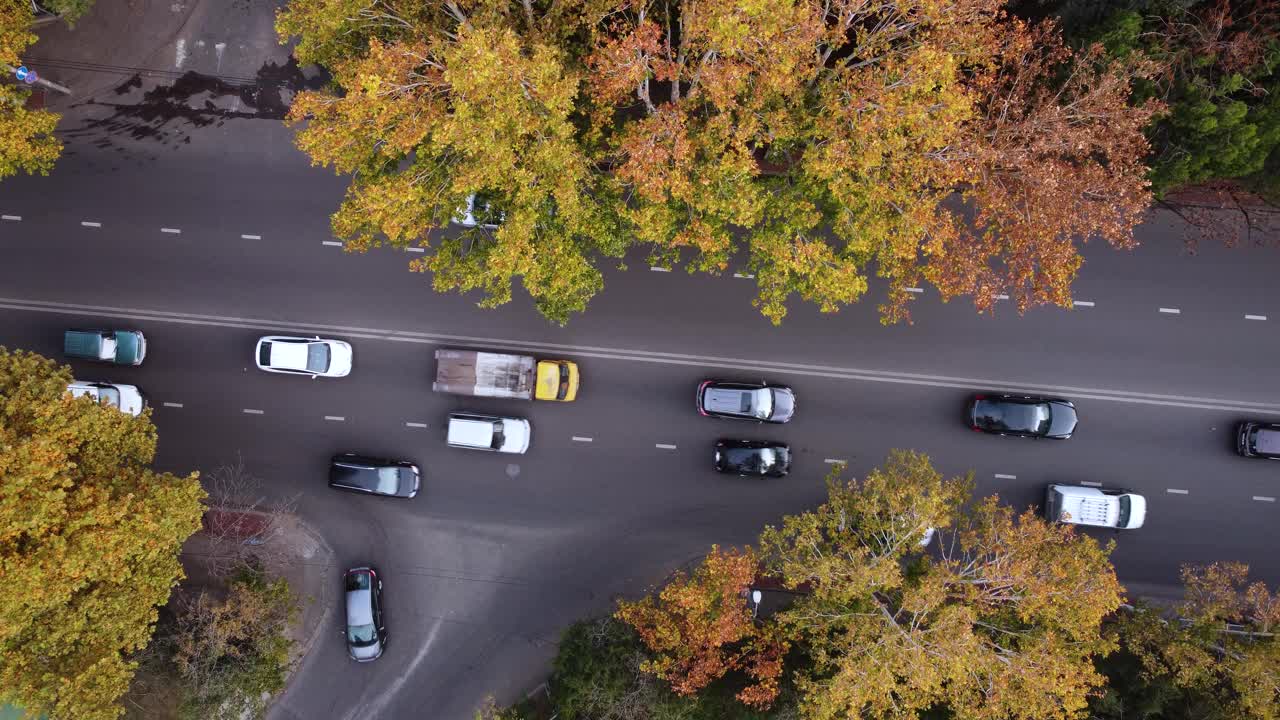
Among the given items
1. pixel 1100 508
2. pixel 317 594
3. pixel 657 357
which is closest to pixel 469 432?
pixel 657 357

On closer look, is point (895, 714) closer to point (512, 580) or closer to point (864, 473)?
point (864, 473)

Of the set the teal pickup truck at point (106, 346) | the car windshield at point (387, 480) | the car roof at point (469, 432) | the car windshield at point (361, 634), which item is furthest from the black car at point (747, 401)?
the teal pickup truck at point (106, 346)

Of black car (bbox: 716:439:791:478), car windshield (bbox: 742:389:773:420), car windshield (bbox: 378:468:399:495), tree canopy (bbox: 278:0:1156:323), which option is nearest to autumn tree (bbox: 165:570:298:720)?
car windshield (bbox: 378:468:399:495)

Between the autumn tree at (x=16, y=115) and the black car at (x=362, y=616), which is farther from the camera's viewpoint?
the black car at (x=362, y=616)

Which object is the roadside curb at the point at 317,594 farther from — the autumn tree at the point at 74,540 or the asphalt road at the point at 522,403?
the autumn tree at the point at 74,540

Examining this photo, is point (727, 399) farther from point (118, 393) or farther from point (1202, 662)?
point (118, 393)

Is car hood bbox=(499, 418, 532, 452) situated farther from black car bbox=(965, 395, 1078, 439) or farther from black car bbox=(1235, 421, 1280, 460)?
black car bbox=(1235, 421, 1280, 460)
